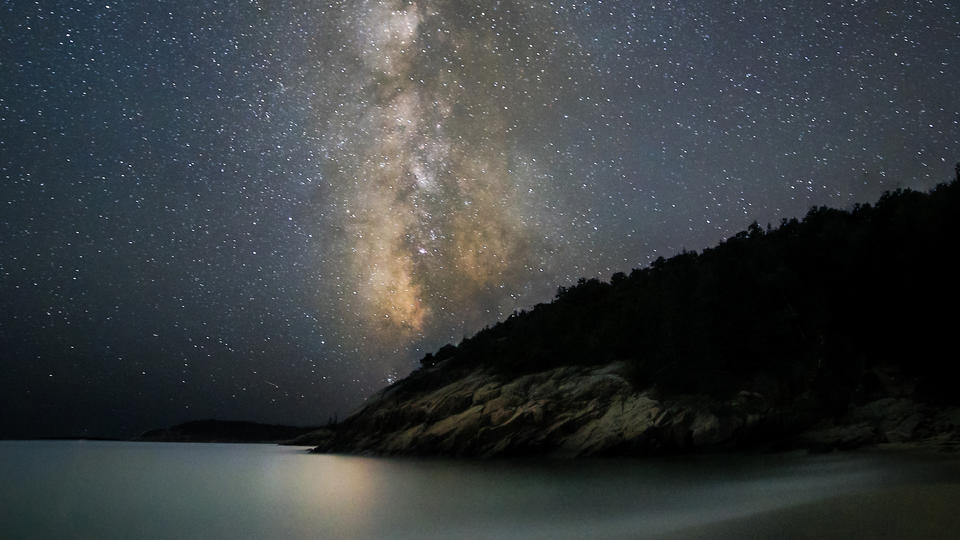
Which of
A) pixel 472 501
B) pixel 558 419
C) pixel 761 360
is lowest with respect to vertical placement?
pixel 472 501

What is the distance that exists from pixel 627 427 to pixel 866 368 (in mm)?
15915

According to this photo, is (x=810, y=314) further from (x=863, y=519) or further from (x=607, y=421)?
(x=863, y=519)

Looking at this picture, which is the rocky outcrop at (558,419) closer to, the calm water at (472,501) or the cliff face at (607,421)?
the cliff face at (607,421)

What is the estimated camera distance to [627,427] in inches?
1620

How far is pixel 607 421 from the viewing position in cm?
4306

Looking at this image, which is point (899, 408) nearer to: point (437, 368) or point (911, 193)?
point (911, 193)

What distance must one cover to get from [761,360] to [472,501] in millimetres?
31006

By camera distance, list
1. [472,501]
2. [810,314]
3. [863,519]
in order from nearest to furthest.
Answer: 1. [863,519]
2. [472,501]
3. [810,314]

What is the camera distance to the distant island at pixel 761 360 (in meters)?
32.3

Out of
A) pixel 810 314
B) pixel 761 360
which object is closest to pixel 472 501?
pixel 761 360

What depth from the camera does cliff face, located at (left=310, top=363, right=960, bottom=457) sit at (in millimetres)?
31250

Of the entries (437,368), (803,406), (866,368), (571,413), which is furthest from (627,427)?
(437,368)

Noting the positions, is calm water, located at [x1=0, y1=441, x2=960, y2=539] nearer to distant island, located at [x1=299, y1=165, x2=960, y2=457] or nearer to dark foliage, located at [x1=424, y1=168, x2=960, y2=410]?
distant island, located at [x1=299, y1=165, x2=960, y2=457]

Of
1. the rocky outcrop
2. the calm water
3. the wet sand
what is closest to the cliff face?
the rocky outcrop
